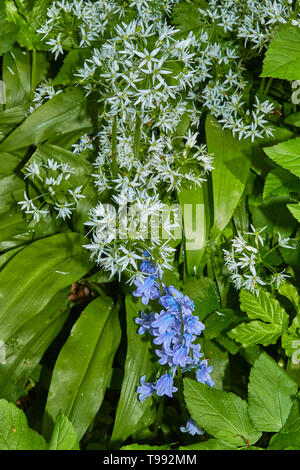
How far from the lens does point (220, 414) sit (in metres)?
1.66

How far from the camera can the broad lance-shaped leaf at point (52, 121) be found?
2.78 m

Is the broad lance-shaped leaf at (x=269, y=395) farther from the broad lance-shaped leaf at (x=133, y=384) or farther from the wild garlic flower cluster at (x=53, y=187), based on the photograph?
the wild garlic flower cluster at (x=53, y=187)

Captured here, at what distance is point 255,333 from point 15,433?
3.33 feet

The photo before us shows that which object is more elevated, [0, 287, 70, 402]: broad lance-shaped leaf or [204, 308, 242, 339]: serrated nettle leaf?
[204, 308, 242, 339]: serrated nettle leaf

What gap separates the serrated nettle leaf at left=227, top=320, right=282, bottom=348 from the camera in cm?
196

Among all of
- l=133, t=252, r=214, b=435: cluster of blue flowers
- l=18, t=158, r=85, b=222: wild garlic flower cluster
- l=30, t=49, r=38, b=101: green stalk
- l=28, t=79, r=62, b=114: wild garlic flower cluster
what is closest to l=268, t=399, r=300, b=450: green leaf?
l=133, t=252, r=214, b=435: cluster of blue flowers

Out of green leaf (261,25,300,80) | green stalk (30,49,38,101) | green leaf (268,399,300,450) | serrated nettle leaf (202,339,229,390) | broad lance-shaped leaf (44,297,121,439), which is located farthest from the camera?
green stalk (30,49,38,101)

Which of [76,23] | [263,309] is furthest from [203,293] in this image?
[76,23]

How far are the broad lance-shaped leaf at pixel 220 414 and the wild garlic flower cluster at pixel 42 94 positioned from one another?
1.87m

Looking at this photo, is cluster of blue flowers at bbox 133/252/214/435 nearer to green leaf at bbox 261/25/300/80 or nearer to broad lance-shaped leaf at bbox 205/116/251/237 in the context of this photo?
broad lance-shaped leaf at bbox 205/116/251/237

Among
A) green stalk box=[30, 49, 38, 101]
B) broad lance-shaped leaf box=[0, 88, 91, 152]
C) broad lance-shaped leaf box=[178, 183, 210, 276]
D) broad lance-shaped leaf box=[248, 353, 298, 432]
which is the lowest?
broad lance-shaped leaf box=[248, 353, 298, 432]

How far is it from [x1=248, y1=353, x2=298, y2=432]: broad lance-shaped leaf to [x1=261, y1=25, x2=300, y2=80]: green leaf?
3.46 ft

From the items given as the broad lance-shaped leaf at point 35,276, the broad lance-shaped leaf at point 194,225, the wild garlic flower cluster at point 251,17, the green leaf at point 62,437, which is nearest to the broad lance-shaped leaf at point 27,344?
the broad lance-shaped leaf at point 35,276

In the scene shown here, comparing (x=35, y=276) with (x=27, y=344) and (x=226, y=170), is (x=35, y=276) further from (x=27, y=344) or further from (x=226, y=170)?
(x=226, y=170)
